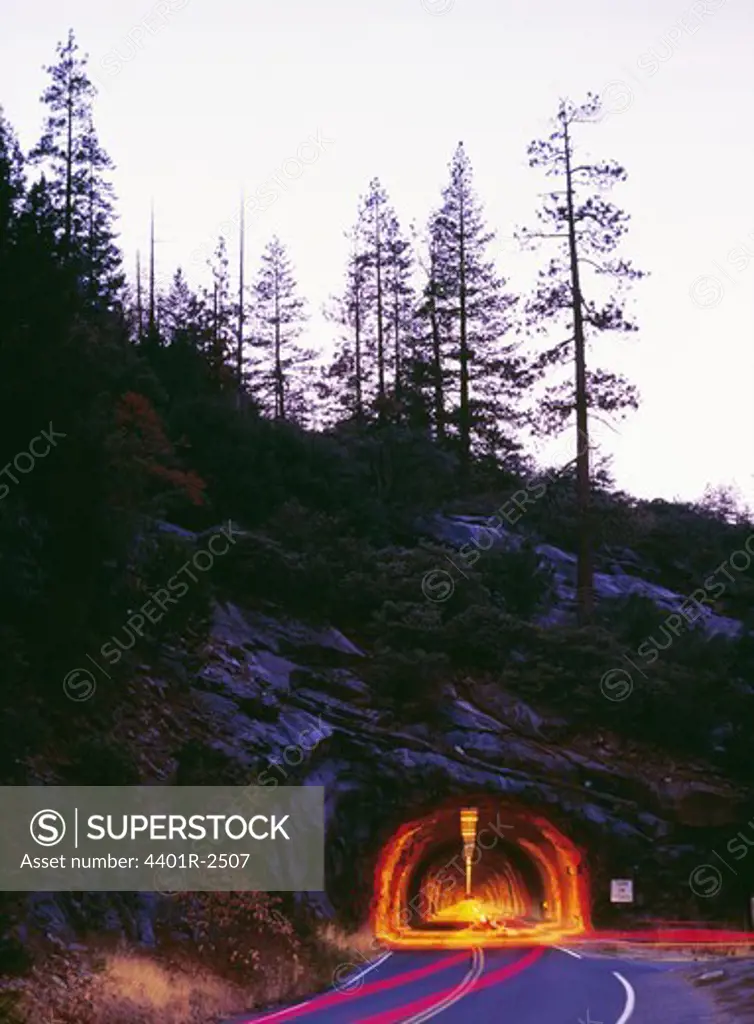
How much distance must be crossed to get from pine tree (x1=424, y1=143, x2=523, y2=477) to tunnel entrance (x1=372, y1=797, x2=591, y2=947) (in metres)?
18.2

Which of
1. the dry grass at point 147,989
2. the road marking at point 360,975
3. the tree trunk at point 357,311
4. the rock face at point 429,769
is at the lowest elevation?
the road marking at point 360,975

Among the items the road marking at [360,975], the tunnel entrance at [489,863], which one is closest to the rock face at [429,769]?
the tunnel entrance at [489,863]

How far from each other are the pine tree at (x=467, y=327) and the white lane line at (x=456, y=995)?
101 feet

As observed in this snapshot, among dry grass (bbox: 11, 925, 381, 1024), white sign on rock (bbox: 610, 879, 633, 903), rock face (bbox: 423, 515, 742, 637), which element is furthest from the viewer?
rock face (bbox: 423, 515, 742, 637)

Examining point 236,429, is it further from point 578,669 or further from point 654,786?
point 654,786

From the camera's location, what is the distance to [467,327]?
58.4 meters

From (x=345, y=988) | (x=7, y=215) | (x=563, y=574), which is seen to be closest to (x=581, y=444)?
(x=563, y=574)

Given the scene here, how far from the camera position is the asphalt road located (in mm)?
16250

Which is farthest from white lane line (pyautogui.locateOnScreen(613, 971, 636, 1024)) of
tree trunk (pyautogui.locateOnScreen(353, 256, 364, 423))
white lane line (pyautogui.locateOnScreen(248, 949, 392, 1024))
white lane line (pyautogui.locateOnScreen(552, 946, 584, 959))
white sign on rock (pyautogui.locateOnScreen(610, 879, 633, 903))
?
tree trunk (pyautogui.locateOnScreen(353, 256, 364, 423))

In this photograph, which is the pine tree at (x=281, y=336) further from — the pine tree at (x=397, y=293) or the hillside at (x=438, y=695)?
the hillside at (x=438, y=695)

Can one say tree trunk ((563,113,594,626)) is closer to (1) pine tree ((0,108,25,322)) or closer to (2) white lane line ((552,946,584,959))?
(2) white lane line ((552,946,584,959))

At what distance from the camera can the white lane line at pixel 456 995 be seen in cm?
1633

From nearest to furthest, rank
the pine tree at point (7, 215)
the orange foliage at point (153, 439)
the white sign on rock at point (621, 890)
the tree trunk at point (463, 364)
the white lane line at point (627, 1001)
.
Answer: the white lane line at point (627, 1001), the pine tree at point (7, 215), the white sign on rock at point (621, 890), the orange foliage at point (153, 439), the tree trunk at point (463, 364)

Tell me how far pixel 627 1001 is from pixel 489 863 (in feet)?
152
